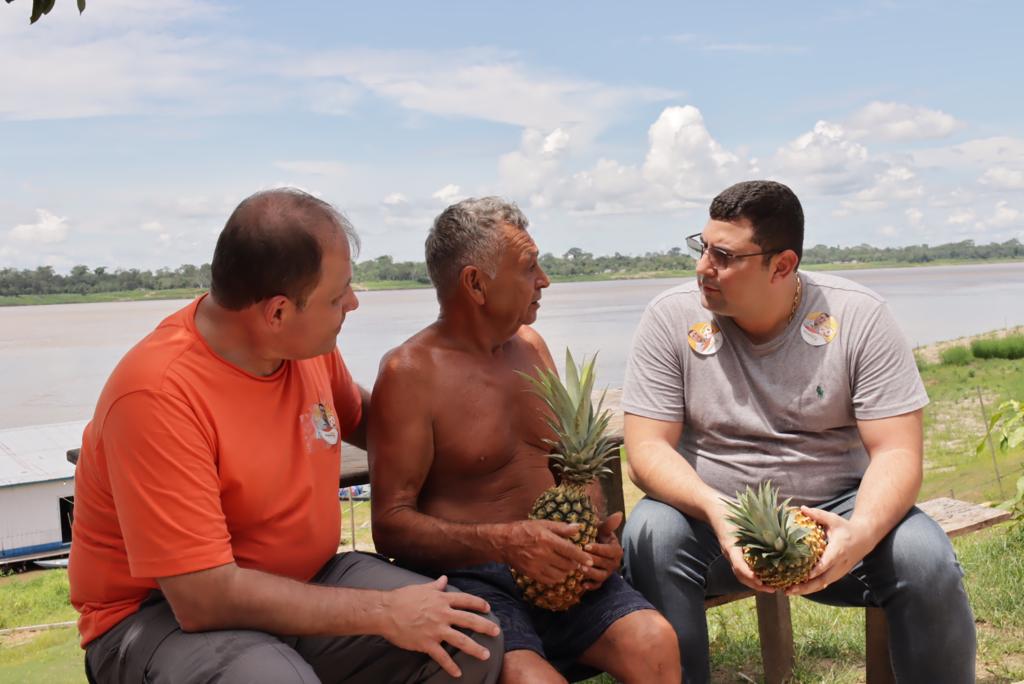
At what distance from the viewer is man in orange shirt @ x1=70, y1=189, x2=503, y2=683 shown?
237cm

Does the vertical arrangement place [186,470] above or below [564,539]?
above

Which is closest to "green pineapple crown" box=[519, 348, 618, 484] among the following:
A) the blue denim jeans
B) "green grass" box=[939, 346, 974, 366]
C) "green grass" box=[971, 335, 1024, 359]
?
the blue denim jeans

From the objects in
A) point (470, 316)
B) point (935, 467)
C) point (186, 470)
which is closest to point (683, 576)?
point (470, 316)

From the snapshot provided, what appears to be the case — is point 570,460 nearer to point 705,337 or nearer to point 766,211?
point 705,337

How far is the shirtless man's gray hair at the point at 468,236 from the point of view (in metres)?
3.14

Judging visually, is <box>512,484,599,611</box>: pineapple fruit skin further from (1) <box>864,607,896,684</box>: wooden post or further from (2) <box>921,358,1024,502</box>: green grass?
(2) <box>921,358,1024,502</box>: green grass

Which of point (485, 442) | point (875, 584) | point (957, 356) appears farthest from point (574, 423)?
point (957, 356)

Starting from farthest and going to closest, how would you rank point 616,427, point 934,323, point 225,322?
1. point 934,323
2. point 616,427
3. point 225,322

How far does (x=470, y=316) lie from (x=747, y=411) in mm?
1058

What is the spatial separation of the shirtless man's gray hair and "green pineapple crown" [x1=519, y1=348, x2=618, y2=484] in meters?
0.41

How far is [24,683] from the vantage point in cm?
732

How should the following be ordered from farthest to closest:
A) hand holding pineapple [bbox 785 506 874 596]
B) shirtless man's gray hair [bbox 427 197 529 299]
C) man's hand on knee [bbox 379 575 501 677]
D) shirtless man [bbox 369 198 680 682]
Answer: shirtless man's gray hair [bbox 427 197 529 299]
hand holding pineapple [bbox 785 506 874 596]
shirtless man [bbox 369 198 680 682]
man's hand on knee [bbox 379 575 501 677]

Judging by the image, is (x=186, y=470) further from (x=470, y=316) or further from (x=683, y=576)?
(x=683, y=576)

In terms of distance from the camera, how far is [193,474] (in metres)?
2.40
